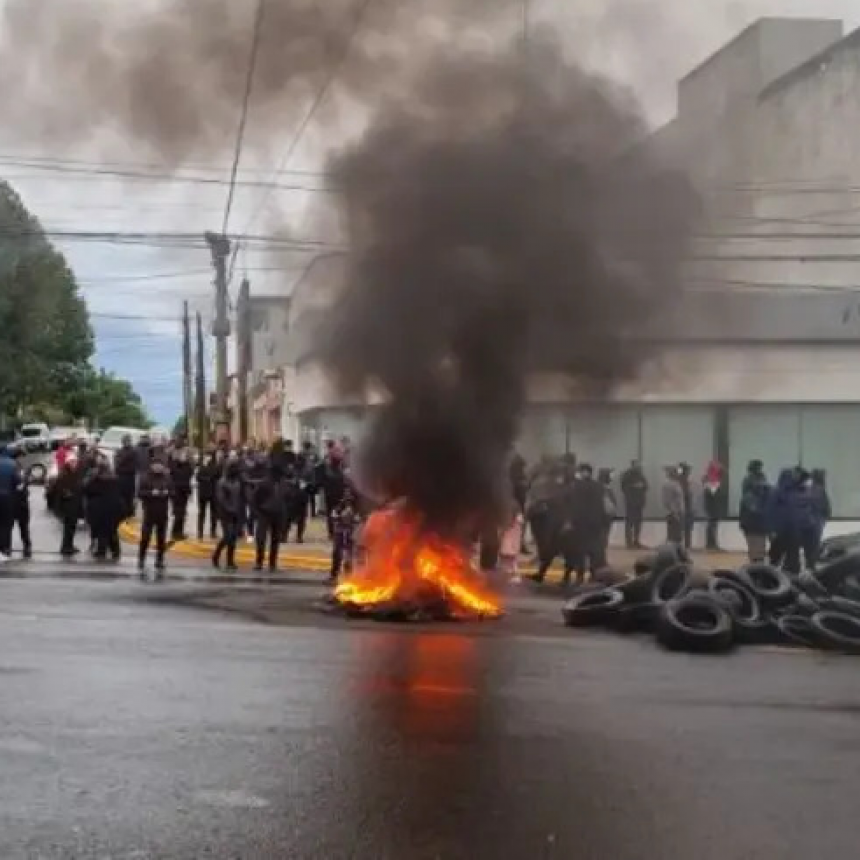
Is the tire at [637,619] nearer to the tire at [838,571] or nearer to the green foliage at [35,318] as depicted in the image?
the tire at [838,571]

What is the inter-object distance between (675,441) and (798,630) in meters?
11.0

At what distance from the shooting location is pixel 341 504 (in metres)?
16.6

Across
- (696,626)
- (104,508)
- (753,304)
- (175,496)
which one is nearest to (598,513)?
(696,626)

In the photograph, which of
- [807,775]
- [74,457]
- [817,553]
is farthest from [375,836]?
[74,457]

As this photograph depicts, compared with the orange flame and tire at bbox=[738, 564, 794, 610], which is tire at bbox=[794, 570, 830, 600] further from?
the orange flame

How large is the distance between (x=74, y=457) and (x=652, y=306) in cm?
1012

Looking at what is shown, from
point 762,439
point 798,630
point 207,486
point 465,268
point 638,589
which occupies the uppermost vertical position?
point 465,268

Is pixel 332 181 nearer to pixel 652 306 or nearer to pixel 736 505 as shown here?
pixel 652 306

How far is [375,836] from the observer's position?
522 centimetres

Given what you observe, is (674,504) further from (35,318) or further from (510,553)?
(35,318)

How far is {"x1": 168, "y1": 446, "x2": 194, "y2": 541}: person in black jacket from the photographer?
2041 cm

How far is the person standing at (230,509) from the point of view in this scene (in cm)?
1748

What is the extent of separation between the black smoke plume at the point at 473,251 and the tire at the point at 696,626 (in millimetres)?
2196

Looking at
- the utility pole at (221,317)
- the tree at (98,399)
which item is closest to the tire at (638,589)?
the utility pole at (221,317)
